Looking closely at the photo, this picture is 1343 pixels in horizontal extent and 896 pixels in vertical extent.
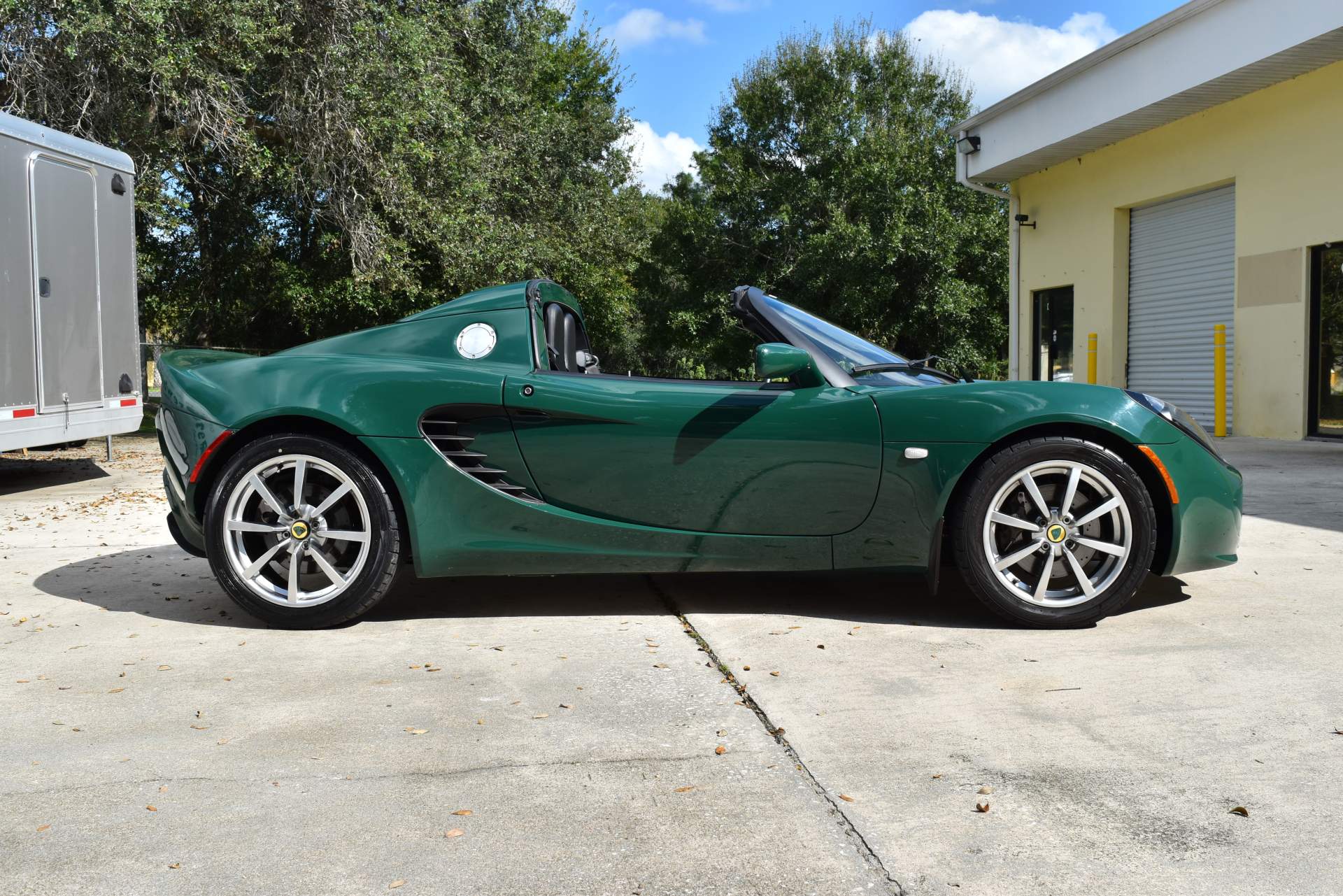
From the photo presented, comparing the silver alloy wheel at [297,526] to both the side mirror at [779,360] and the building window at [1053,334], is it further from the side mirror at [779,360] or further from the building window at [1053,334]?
the building window at [1053,334]

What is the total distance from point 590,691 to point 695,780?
30.5 inches

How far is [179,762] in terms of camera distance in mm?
2727

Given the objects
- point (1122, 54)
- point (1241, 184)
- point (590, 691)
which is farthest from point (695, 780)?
point (1122, 54)

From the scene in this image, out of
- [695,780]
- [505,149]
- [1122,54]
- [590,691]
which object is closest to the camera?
[695,780]

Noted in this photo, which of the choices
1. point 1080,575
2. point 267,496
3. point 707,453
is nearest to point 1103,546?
point 1080,575

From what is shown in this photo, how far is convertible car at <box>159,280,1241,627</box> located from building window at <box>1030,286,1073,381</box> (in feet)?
49.1

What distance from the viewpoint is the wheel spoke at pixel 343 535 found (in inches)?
157

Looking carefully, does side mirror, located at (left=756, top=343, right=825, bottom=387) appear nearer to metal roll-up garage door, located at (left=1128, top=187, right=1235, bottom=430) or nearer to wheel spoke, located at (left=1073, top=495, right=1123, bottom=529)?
wheel spoke, located at (left=1073, top=495, right=1123, bottom=529)

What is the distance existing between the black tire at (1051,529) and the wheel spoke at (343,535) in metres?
2.07

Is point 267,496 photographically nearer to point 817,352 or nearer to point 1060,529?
point 817,352

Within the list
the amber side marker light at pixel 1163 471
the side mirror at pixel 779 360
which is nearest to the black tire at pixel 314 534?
the side mirror at pixel 779 360

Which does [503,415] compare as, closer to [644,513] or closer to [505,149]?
[644,513]

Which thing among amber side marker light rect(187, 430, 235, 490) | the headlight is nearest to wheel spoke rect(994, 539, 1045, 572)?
the headlight

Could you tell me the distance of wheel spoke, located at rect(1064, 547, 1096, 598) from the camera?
12.8 feet
